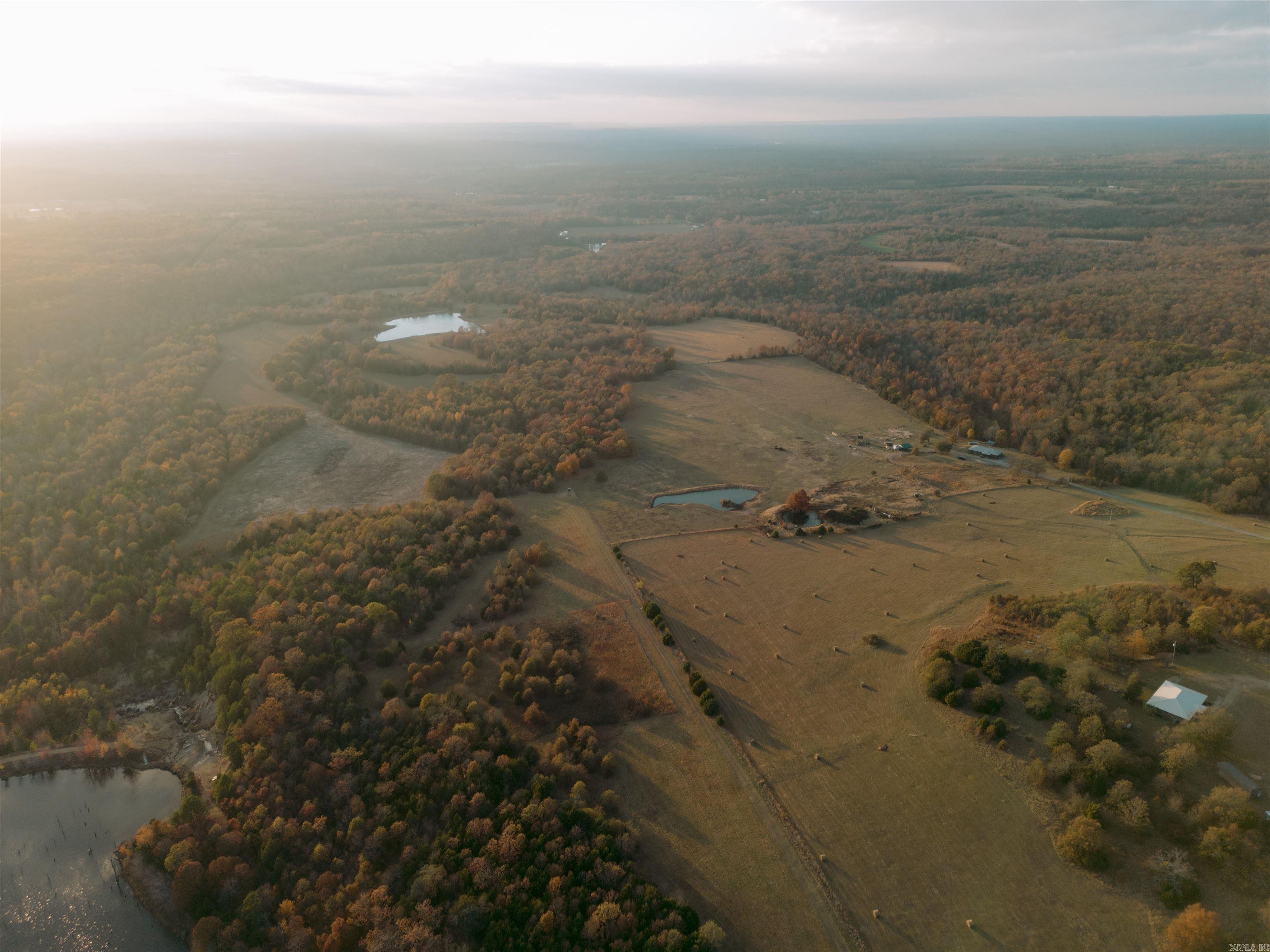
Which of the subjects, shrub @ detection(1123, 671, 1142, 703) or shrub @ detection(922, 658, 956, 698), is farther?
shrub @ detection(922, 658, 956, 698)

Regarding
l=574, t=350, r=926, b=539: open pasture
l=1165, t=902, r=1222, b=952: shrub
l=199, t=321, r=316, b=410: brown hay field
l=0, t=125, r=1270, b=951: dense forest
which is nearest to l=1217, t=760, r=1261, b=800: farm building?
l=0, t=125, r=1270, b=951: dense forest

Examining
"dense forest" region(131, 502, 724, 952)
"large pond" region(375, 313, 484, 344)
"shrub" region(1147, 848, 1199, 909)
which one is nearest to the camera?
"shrub" region(1147, 848, 1199, 909)

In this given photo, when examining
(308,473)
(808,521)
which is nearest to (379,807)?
(808,521)

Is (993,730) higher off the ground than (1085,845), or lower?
higher

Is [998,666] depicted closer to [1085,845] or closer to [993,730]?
[993,730]

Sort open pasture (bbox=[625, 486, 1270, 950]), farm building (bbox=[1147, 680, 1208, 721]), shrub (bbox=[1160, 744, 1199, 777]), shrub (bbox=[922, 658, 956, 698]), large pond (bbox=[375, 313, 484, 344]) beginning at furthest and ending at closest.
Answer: large pond (bbox=[375, 313, 484, 344]), shrub (bbox=[922, 658, 956, 698]), farm building (bbox=[1147, 680, 1208, 721]), shrub (bbox=[1160, 744, 1199, 777]), open pasture (bbox=[625, 486, 1270, 950])

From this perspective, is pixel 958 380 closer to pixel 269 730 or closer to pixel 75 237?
pixel 269 730

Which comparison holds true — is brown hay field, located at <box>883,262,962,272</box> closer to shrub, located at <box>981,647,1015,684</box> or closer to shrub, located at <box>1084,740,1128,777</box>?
shrub, located at <box>981,647,1015,684</box>

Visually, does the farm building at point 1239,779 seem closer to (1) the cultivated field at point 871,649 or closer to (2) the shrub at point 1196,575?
(1) the cultivated field at point 871,649
